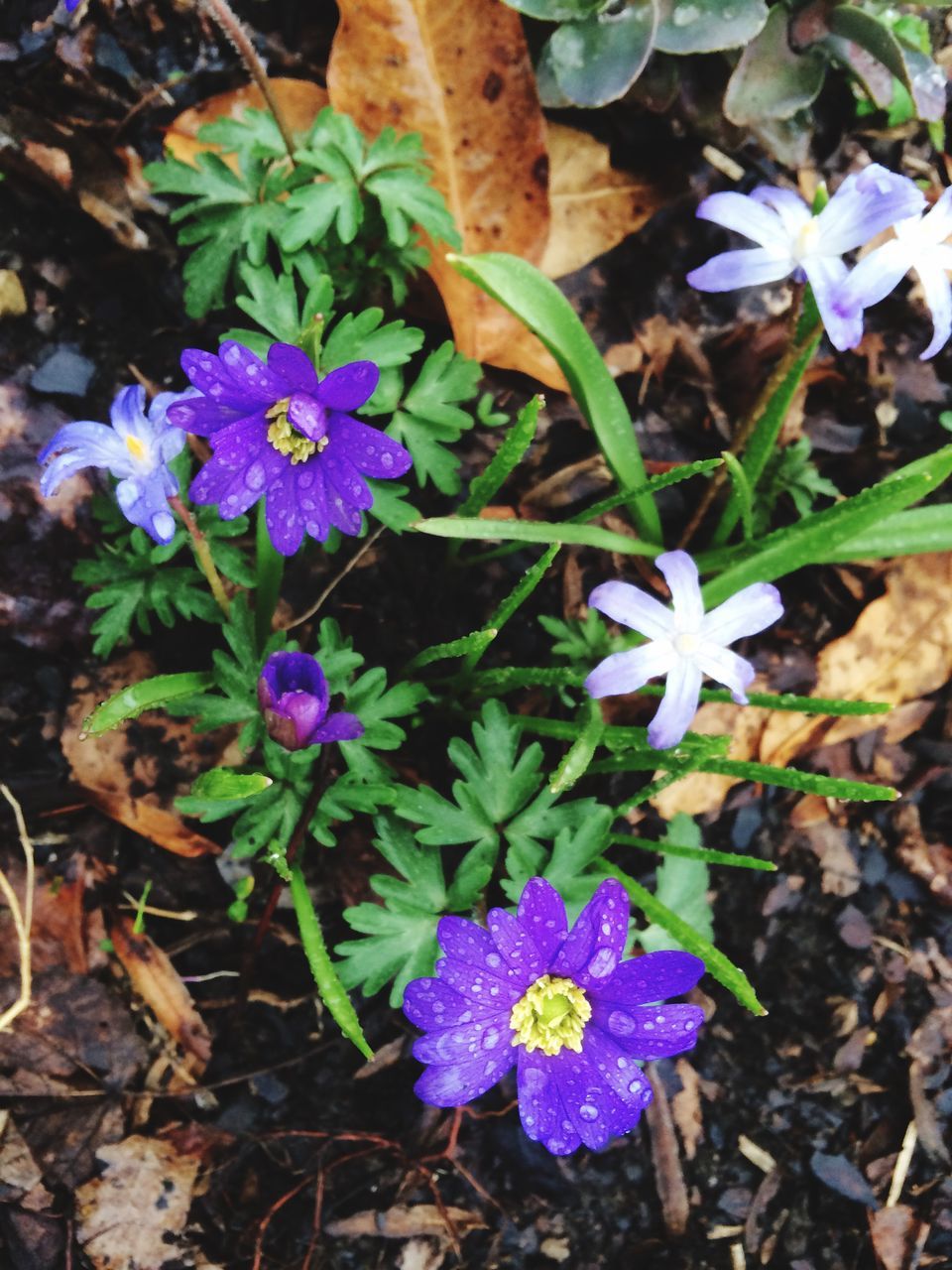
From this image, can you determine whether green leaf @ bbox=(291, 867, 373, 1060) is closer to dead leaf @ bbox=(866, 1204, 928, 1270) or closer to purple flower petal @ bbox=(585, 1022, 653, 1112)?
purple flower petal @ bbox=(585, 1022, 653, 1112)

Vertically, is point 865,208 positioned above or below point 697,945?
above

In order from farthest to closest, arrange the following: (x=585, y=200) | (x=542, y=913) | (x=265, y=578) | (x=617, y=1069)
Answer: (x=585, y=200) → (x=265, y=578) → (x=617, y=1069) → (x=542, y=913)

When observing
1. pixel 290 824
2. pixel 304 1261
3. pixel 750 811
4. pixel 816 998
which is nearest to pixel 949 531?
pixel 750 811

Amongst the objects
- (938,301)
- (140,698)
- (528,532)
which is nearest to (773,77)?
(938,301)

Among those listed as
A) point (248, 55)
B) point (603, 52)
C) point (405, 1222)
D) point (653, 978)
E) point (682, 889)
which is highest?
point (248, 55)

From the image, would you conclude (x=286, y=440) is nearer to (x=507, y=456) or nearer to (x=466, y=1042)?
(x=507, y=456)

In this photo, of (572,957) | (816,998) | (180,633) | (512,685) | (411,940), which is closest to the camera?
(572,957)

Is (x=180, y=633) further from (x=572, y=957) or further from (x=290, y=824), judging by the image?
(x=572, y=957)
